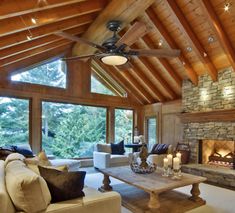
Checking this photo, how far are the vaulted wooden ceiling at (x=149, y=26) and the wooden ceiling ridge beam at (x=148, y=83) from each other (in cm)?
8

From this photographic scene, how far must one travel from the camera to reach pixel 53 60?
6918mm

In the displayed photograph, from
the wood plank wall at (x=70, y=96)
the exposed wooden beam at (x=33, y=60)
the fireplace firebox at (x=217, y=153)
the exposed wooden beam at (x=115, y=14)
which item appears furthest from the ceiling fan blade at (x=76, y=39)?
the fireplace firebox at (x=217, y=153)

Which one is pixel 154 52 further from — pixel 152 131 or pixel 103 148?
pixel 152 131

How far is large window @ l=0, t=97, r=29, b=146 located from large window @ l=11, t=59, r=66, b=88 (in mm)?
690

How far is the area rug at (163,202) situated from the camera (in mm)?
3363

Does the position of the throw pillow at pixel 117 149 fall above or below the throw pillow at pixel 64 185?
below

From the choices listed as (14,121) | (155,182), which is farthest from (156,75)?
(14,121)

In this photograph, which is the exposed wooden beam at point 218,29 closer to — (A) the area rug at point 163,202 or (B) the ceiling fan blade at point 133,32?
(B) the ceiling fan blade at point 133,32

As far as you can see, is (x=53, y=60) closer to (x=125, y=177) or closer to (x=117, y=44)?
(x=117, y=44)

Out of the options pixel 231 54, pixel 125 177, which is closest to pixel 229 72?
pixel 231 54

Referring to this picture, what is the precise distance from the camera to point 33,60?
255 inches

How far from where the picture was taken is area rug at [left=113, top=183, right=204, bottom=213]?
11.0ft

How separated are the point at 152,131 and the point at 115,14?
215 inches

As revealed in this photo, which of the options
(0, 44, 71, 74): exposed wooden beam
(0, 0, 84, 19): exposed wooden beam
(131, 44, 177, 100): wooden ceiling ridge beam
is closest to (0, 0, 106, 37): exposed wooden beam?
(0, 0, 84, 19): exposed wooden beam
